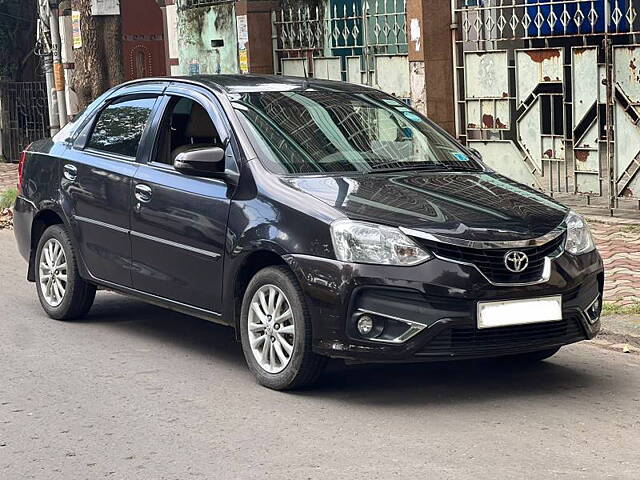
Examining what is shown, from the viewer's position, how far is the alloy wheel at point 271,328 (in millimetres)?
6629

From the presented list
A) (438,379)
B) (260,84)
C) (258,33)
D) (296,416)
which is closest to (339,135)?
(260,84)

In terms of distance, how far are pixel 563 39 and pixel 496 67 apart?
96 centimetres

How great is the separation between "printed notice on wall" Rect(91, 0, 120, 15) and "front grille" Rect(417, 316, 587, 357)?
385 inches

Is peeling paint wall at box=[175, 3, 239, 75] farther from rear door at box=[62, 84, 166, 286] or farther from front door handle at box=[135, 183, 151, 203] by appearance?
front door handle at box=[135, 183, 151, 203]

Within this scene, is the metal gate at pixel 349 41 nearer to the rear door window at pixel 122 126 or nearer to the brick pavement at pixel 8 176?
the brick pavement at pixel 8 176

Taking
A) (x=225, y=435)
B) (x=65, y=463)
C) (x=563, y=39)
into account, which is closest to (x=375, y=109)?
(x=225, y=435)

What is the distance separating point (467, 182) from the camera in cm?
720

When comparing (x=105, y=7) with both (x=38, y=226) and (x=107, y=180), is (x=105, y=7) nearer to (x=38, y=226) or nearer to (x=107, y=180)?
(x=38, y=226)

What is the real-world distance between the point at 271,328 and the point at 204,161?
3.51 feet

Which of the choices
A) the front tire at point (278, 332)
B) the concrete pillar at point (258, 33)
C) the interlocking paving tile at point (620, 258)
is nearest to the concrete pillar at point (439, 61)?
the interlocking paving tile at point (620, 258)

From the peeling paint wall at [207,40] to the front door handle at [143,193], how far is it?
9.99 m

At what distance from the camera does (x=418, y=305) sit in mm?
6191

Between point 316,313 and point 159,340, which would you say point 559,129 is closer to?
point 159,340

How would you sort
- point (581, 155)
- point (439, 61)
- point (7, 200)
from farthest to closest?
point (7, 200), point (439, 61), point (581, 155)
